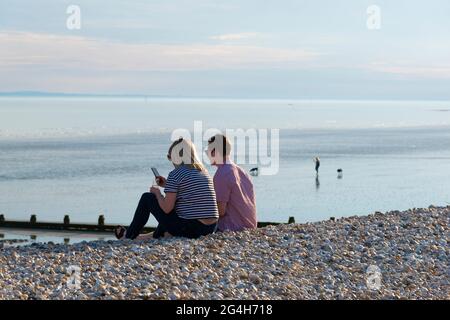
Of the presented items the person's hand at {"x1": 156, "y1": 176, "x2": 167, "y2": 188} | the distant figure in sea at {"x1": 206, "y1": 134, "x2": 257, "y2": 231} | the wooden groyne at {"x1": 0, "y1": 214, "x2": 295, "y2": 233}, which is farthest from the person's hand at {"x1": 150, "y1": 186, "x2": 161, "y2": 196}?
the wooden groyne at {"x1": 0, "y1": 214, "x2": 295, "y2": 233}

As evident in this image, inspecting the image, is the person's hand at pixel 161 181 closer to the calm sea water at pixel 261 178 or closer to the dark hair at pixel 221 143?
the dark hair at pixel 221 143

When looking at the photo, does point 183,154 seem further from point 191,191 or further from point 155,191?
point 155,191

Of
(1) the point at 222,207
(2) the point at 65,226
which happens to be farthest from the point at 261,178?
(1) the point at 222,207

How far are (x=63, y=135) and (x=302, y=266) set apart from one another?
93.0 m

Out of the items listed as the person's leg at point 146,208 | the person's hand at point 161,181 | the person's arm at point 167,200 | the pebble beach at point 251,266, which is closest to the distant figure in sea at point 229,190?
the pebble beach at point 251,266

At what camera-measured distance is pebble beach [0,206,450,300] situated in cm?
867

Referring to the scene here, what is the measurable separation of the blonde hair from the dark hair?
0.43m

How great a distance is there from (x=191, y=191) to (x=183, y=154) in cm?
49

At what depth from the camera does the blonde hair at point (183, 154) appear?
1080 centimetres

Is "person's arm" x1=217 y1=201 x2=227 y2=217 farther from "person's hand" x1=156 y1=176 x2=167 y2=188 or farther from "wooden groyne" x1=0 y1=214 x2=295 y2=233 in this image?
"wooden groyne" x1=0 y1=214 x2=295 y2=233

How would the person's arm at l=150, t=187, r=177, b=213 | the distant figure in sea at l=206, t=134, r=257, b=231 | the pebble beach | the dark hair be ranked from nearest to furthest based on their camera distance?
1. the pebble beach
2. the person's arm at l=150, t=187, r=177, b=213
3. the dark hair
4. the distant figure in sea at l=206, t=134, r=257, b=231

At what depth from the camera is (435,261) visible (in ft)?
34.9

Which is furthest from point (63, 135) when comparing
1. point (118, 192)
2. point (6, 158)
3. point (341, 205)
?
point (341, 205)

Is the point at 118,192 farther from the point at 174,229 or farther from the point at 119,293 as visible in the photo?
the point at 119,293
